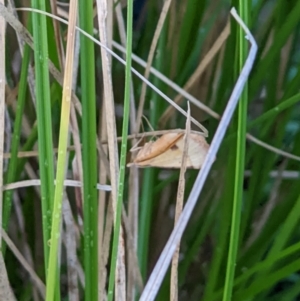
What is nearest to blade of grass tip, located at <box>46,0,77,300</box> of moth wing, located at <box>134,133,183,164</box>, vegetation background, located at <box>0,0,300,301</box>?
vegetation background, located at <box>0,0,300,301</box>

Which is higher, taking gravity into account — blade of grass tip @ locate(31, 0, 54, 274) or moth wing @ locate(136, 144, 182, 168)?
blade of grass tip @ locate(31, 0, 54, 274)

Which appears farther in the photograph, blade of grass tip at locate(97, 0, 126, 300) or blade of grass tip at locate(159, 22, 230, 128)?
blade of grass tip at locate(159, 22, 230, 128)

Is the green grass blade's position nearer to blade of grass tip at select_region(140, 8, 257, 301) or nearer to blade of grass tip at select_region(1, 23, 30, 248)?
blade of grass tip at select_region(1, 23, 30, 248)

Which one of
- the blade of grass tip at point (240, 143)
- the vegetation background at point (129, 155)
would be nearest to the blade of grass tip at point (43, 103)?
the vegetation background at point (129, 155)

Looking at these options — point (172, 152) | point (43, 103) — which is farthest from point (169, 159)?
point (43, 103)

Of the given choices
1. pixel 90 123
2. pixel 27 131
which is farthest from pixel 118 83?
pixel 90 123

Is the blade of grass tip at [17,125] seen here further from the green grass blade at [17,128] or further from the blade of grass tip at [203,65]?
the blade of grass tip at [203,65]

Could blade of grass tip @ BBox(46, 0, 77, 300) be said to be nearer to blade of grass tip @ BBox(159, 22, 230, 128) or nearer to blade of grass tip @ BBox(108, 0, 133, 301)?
blade of grass tip @ BBox(108, 0, 133, 301)
